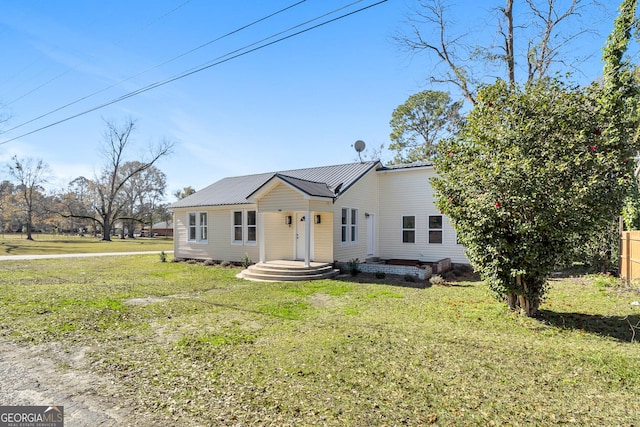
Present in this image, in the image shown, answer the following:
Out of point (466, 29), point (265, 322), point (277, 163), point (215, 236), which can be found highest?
point (466, 29)

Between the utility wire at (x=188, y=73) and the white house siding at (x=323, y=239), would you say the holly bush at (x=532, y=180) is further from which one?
the white house siding at (x=323, y=239)

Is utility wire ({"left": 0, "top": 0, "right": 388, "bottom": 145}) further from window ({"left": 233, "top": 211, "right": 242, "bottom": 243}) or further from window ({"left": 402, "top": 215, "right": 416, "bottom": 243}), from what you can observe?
window ({"left": 402, "top": 215, "right": 416, "bottom": 243})

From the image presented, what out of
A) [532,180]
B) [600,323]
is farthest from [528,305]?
[532,180]

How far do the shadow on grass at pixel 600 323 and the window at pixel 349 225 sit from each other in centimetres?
794

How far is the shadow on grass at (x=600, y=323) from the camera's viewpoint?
18.7 ft

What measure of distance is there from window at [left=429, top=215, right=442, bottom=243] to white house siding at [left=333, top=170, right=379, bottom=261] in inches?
100

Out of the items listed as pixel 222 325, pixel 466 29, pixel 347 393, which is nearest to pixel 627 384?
pixel 347 393

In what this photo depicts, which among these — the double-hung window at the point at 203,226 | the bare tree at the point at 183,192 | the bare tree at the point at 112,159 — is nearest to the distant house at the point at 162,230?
the bare tree at the point at 183,192

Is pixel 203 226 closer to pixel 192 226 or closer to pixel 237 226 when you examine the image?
pixel 192 226

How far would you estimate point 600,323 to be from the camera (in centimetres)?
633

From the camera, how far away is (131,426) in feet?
10.1

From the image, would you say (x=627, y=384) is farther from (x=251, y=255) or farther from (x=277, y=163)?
(x=277, y=163)

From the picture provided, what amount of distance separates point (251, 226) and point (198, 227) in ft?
12.6

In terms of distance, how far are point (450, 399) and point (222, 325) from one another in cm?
427
